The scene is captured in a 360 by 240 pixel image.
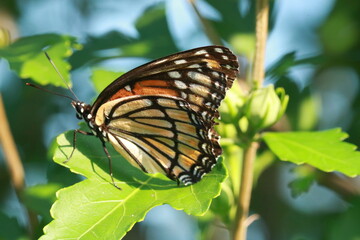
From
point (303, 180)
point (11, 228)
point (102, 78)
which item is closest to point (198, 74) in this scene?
point (102, 78)

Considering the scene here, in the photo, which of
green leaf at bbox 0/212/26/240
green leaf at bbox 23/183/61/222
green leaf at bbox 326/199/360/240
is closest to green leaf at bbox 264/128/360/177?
green leaf at bbox 326/199/360/240

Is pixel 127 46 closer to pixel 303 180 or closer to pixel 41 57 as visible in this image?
pixel 41 57

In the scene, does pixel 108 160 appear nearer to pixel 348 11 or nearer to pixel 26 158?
pixel 26 158

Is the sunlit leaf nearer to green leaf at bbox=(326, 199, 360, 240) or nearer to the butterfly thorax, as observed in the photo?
the butterfly thorax

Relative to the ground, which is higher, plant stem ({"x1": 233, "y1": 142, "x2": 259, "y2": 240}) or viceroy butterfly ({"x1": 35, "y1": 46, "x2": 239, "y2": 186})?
viceroy butterfly ({"x1": 35, "y1": 46, "x2": 239, "y2": 186})

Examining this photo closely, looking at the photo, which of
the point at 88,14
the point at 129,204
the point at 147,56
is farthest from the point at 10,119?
the point at 129,204

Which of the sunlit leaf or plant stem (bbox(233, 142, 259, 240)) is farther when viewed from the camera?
the sunlit leaf

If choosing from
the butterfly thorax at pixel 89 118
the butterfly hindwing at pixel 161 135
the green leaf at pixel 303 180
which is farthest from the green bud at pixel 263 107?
the green leaf at pixel 303 180
